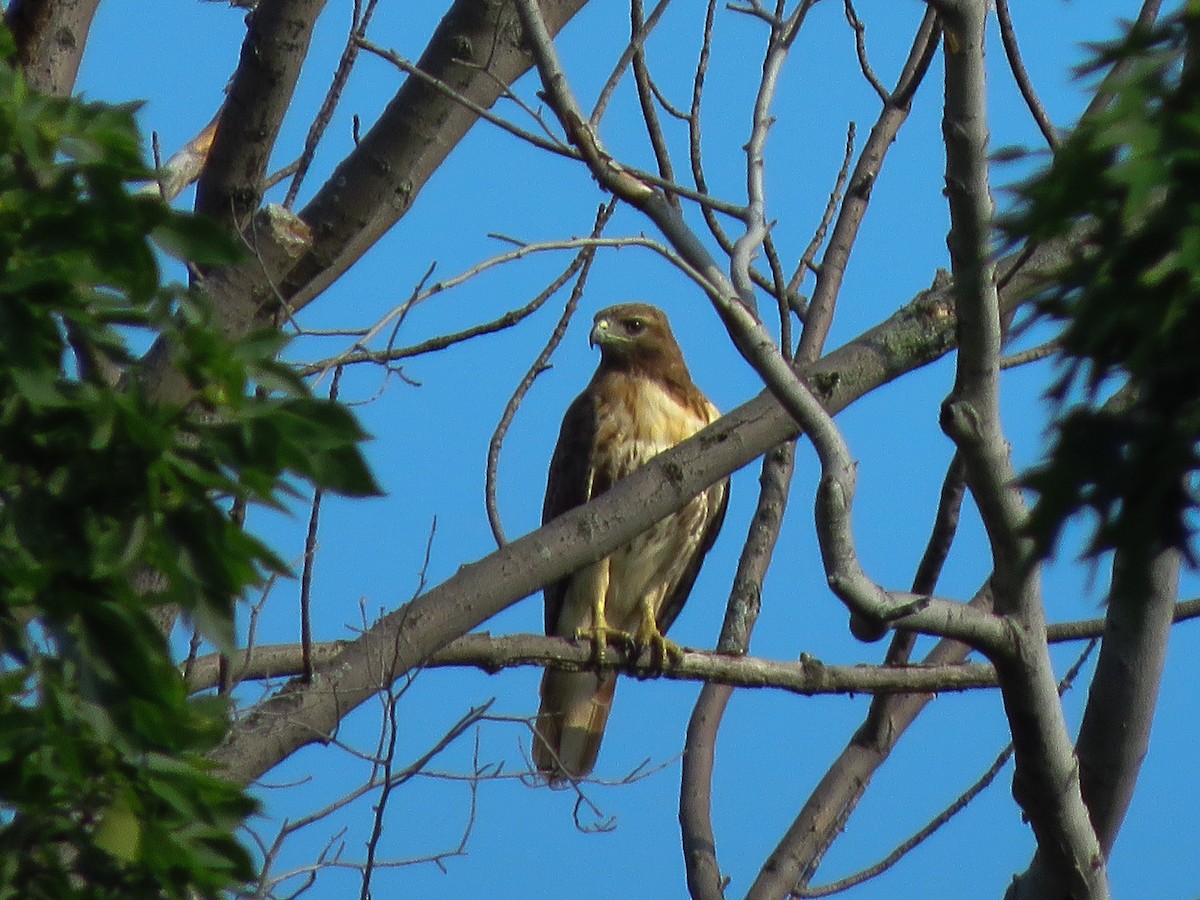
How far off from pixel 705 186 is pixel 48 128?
2.60 m

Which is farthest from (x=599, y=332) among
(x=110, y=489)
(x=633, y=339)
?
(x=110, y=489)

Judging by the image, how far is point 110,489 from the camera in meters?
1.53

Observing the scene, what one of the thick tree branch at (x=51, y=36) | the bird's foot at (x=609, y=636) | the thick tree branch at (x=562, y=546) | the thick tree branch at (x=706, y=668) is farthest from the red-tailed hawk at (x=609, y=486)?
the thick tree branch at (x=51, y=36)

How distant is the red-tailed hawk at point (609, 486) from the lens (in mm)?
6359

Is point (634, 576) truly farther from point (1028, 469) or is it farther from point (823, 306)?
point (1028, 469)

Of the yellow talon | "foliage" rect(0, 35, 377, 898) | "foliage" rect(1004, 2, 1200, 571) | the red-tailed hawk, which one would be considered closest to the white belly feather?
the red-tailed hawk

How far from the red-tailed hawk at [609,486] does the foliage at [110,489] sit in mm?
4385

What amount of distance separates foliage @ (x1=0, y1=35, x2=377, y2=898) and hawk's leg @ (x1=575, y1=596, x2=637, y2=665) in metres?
3.12

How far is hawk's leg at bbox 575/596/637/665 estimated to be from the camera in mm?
5243

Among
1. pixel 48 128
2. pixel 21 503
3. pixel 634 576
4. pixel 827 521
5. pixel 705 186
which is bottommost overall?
pixel 21 503

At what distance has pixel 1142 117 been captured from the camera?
1189 millimetres

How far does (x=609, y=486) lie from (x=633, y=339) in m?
0.81

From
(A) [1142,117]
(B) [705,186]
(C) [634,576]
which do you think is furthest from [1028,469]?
(C) [634,576]

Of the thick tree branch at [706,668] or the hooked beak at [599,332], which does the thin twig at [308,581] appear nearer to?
the thick tree branch at [706,668]
